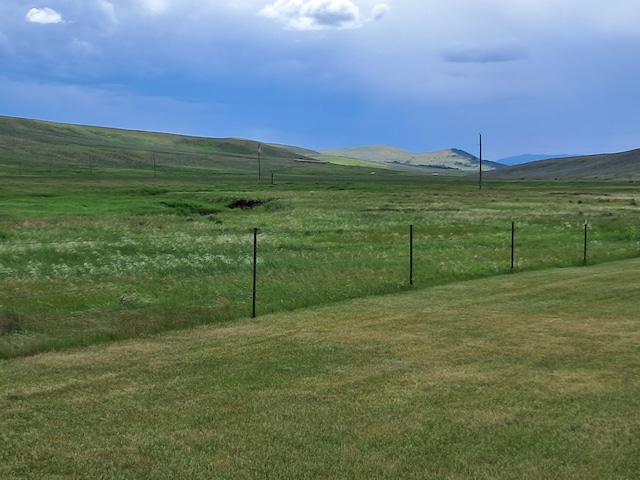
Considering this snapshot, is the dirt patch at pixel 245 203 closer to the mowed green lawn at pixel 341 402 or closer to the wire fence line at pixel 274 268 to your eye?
the wire fence line at pixel 274 268

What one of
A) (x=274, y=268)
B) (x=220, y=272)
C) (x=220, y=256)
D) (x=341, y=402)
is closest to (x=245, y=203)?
(x=220, y=256)

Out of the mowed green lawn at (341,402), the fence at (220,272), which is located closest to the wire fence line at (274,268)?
the fence at (220,272)

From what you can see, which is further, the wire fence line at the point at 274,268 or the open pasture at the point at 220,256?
the wire fence line at the point at 274,268

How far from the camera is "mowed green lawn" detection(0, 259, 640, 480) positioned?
7.30 meters

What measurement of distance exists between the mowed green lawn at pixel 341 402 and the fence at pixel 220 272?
1.41 meters

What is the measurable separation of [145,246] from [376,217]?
2435 cm

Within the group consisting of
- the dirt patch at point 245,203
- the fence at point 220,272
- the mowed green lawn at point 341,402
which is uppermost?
the dirt patch at point 245,203

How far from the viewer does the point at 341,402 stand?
30.5ft

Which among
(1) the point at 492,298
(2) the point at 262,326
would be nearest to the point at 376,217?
(1) the point at 492,298

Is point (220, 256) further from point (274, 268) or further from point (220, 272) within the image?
point (274, 268)

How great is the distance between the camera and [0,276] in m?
20.7

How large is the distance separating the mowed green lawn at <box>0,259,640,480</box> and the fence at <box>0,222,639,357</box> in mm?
1407

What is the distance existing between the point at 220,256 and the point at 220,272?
10.1 feet

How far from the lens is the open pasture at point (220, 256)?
15.7 m
